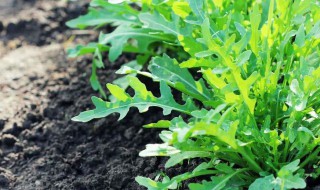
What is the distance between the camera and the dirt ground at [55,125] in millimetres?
3029

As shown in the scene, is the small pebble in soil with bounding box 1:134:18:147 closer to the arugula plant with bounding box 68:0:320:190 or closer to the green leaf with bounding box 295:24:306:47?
the arugula plant with bounding box 68:0:320:190

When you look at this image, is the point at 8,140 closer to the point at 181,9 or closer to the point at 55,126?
the point at 55,126

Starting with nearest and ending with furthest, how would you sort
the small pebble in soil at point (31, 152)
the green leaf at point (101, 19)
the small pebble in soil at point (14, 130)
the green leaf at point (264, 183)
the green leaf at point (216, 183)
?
the green leaf at point (264, 183) → the green leaf at point (216, 183) → the small pebble in soil at point (31, 152) → the small pebble in soil at point (14, 130) → the green leaf at point (101, 19)

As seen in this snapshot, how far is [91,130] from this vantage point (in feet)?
11.0

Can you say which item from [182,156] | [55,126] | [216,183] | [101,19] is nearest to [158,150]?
[182,156]

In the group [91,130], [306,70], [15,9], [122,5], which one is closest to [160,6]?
[122,5]

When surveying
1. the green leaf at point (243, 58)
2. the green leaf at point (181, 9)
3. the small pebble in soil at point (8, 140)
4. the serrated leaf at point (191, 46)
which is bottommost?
the small pebble in soil at point (8, 140)

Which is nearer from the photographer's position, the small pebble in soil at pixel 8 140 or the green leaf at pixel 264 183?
the green leaf at pixel 264 183

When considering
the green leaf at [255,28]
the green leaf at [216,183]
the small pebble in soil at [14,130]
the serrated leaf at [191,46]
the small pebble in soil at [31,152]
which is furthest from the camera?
the small pebble in soil at [14,130]

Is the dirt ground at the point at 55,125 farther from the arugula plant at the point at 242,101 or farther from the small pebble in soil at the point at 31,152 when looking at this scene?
the arugula plant at the point at 242,101

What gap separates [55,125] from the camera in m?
3.45

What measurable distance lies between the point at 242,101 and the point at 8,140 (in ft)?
4.45

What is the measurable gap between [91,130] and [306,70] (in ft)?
4.06

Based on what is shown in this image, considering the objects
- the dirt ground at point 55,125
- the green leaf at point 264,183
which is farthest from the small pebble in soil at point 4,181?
the green leaf at point 264,183
